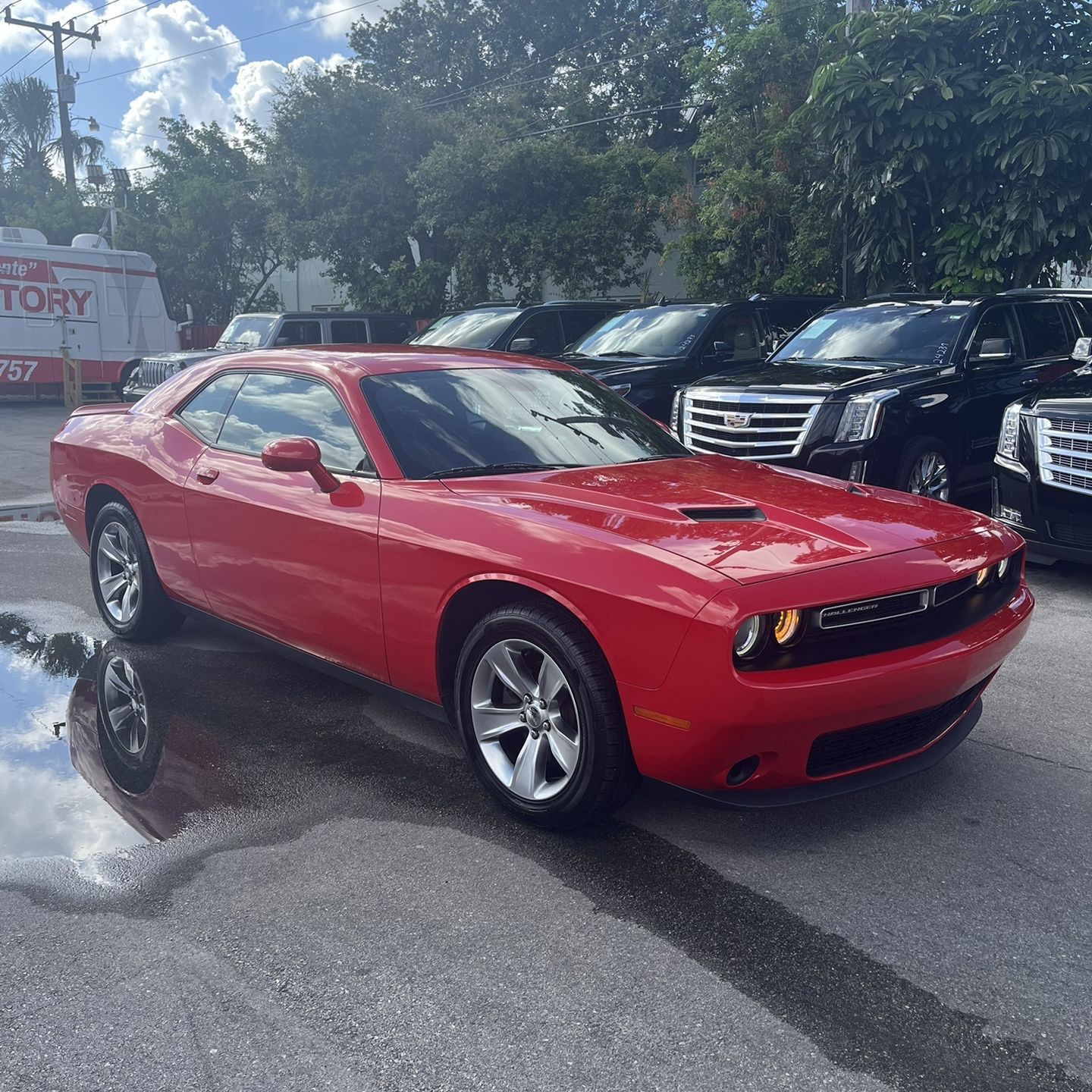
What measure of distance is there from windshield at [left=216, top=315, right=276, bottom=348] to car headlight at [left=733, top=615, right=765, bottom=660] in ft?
44.4

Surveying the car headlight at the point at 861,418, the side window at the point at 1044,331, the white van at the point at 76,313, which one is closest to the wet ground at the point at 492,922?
the car headlight at the point at 861,418

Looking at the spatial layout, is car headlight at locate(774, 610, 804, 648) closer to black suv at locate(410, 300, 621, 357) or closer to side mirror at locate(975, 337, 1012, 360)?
side mirror at locate(975, 337, 1012, 360)

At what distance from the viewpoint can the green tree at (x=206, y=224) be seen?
31703 millimetres

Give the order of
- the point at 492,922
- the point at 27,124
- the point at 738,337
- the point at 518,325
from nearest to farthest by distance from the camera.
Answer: the point at 492,922 < the point at 738,337 < the point at 518,325 < the point at 27,124

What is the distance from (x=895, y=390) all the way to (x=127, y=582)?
218 inches

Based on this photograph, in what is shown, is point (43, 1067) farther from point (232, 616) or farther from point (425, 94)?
point (425, 94)

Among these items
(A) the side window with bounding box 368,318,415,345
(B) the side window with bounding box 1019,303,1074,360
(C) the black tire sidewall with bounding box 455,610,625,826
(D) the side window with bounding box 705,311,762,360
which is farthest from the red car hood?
(A) the side window with bounding box 368,318,415,345

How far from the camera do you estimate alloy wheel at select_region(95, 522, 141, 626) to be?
19.4ft

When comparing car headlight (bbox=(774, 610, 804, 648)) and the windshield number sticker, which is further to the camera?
the windshield number sticker

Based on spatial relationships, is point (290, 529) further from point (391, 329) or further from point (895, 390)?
point (391, 329)

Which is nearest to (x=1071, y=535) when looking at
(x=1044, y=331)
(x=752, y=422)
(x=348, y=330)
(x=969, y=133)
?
(x=752, y=422)

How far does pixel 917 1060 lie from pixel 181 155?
34966 millimetres

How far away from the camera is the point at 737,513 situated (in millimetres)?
3912

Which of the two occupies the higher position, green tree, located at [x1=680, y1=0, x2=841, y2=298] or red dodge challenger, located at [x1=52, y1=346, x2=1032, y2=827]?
green tree, located at [x1=680, y1=0, x2=841, y2=298]
